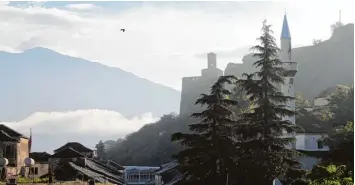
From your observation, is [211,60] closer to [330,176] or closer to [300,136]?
[300,136]

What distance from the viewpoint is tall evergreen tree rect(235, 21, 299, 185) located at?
2736 cm

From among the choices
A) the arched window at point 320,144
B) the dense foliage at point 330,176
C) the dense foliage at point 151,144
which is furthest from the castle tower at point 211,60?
the dense foliage at point 330,176

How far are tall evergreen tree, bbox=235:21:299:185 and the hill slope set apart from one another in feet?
275

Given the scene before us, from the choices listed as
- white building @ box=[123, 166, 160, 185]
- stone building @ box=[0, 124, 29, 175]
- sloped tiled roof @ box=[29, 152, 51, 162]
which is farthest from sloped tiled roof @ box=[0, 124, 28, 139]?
white building @ box=[123, 166, 160, 185]

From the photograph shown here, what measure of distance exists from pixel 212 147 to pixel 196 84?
88.4 m

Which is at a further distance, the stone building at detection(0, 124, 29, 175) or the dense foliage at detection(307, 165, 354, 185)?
the stone building at detection(0, 124, 29, 175)

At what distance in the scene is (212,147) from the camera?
28.2 meters

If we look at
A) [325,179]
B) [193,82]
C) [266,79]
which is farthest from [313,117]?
[193,82]

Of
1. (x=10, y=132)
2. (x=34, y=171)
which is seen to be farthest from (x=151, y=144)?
(x=34, y=171)

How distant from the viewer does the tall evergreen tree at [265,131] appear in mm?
27359

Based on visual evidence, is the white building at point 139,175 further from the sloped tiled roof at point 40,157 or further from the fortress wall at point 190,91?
the fortress wall at point 190,91

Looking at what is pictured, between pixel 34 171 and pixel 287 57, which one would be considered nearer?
pixel 34 171

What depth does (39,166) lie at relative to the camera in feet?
113

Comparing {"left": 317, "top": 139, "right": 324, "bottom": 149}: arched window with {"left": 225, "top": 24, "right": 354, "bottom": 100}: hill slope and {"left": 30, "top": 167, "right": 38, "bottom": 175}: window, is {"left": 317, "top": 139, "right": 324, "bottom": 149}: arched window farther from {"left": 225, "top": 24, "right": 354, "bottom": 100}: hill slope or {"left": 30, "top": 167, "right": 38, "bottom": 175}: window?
{"left": 225, "top": 24, "right": 354, "bottom": 100}: hill slope
